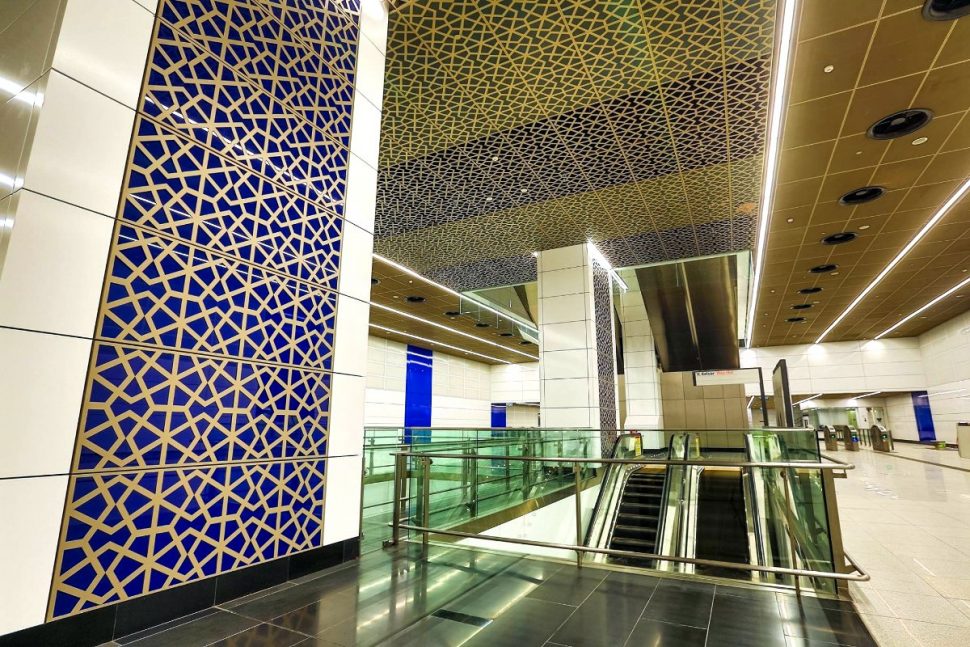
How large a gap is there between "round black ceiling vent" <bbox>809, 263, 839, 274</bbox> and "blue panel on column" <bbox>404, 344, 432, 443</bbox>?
1420 cm

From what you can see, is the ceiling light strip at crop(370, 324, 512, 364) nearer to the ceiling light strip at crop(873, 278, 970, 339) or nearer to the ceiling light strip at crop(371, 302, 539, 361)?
the ceiling light strip at crop(371, 302, 539, 361)

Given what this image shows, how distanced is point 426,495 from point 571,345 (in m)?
5.54

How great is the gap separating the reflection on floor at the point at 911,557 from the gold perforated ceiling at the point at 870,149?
14.6ft

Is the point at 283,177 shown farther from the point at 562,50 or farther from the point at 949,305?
the point at 949,305

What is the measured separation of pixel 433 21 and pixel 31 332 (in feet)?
13.0

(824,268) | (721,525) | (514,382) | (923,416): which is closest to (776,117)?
(824,268)

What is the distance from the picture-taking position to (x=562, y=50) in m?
4.71

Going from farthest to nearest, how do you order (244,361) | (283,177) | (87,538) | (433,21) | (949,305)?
(949,305) → (433,21) → (283,177) → (244,361) → (87,538)

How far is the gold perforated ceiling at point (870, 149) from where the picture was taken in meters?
4.23

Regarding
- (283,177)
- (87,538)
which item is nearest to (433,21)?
(283,177)

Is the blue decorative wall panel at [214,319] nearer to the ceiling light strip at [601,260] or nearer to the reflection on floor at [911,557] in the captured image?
the reflection on floor at [911,557]

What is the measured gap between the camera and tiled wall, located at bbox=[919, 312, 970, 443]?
55.4 feet

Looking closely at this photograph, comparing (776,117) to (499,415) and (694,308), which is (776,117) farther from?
(499,415)

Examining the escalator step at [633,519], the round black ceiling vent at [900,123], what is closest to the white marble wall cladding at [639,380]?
the escalator step at [633,519]
